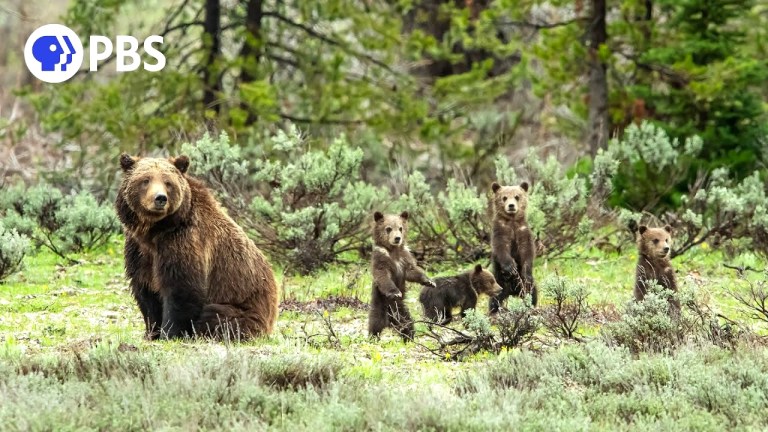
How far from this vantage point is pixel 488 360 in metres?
8.77

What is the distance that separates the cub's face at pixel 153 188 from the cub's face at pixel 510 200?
3368 millimetres

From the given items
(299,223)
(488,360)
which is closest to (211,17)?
(299,223)

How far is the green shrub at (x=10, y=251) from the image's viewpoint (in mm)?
13102

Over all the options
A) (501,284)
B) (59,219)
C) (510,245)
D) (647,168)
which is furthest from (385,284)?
(647,168)

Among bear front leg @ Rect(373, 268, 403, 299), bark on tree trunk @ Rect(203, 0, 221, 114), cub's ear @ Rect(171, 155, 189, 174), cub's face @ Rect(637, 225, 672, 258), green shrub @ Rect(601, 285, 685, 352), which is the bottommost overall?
green shrub @ Rect(601, 285, 685, 352)

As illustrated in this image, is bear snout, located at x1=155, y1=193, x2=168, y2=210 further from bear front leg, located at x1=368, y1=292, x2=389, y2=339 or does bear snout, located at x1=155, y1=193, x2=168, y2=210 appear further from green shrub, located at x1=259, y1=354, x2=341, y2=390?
bear front leg, located at x1=368, y1=292, x2=389, y2=339

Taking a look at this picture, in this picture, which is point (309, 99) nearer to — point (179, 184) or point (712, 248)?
point (712, 248)

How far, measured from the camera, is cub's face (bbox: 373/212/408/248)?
32.4 feet

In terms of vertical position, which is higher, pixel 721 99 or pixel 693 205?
pixel 721 99

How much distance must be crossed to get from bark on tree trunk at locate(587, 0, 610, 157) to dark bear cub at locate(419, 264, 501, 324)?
8180mm

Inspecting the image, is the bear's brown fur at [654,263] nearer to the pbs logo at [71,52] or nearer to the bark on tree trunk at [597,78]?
the bark on tree trunk at [597,78]

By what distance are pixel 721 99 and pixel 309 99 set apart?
648cm

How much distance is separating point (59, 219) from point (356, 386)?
9.28 m

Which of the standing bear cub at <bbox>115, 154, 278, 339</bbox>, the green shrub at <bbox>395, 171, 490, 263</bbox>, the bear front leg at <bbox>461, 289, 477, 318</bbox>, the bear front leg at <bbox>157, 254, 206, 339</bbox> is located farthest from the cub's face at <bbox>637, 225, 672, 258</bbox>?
the bear front leg at <bbox>157, 254, 206, 339</bbox>
